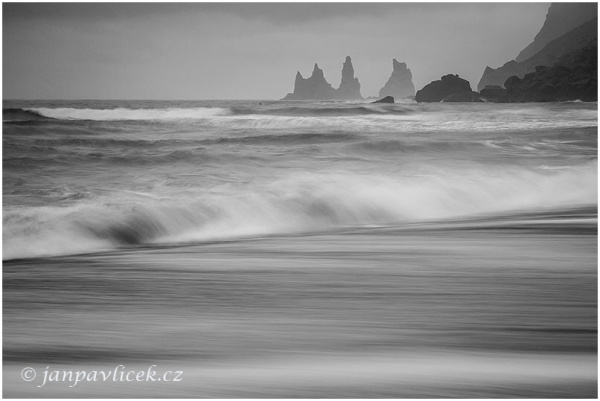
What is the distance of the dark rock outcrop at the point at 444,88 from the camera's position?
3.94m

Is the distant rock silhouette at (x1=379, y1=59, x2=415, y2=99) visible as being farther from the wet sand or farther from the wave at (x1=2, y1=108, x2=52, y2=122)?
the wave at (x1=2, y1=108, x2=52, y2=122)

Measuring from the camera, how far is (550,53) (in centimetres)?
385

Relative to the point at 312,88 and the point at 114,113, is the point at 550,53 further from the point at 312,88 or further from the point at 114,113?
the point at 114,113

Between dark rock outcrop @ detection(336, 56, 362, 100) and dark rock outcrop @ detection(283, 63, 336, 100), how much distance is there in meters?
0.06

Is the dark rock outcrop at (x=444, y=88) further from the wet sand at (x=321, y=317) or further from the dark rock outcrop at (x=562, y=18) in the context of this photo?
the wet sand at (x=321, y=317)

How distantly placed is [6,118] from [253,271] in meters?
2.01

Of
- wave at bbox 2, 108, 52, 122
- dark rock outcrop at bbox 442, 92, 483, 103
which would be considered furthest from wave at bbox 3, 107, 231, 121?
dark rock outcrop at bbox 442, 92, 483, 103

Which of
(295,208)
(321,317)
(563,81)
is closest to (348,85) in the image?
(295,208)

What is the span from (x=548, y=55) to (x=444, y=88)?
27.4 inches

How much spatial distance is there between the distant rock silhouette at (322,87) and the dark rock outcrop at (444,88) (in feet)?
1.72

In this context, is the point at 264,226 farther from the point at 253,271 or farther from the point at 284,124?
the point at 284,124

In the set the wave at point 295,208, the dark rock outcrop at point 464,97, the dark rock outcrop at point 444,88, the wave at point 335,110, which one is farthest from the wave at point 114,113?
the dark rock outcrop at point 464,97

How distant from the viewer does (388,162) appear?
3.97 meters

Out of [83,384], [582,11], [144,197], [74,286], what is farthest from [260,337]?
[582,11]
